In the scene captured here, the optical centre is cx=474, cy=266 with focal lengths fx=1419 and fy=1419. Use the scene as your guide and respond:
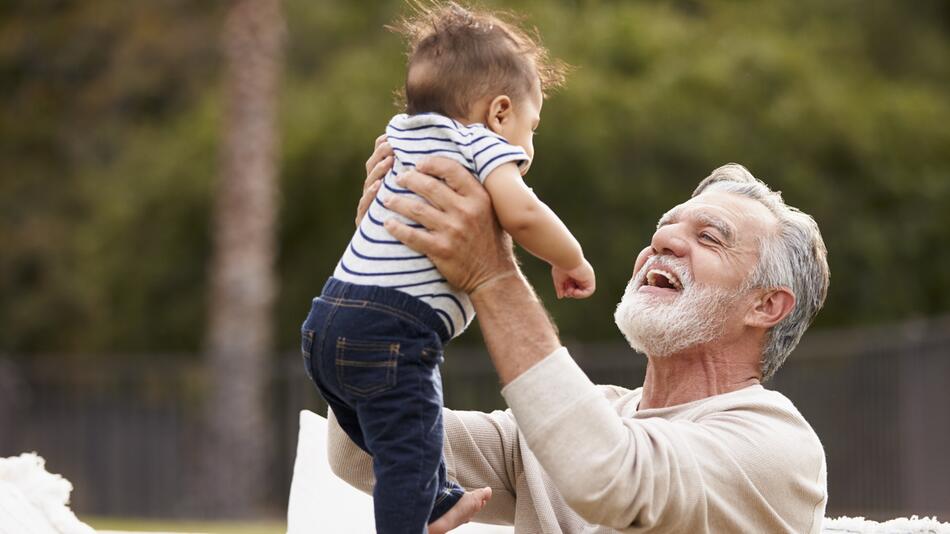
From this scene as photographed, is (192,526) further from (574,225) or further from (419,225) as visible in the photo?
(419,225)

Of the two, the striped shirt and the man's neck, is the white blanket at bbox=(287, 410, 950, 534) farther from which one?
the striped shirt

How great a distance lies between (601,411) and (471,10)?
33.3 inches

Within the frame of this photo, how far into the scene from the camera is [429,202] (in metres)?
2.68

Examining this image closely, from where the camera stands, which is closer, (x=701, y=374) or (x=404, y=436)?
(x=404, y=436)

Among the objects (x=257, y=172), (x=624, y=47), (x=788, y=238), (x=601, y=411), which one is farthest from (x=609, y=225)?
(x=601, y=411)

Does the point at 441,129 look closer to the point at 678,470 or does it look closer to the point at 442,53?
the point at 442,53

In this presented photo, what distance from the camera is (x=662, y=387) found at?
3408 mm

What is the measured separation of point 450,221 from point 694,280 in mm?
883

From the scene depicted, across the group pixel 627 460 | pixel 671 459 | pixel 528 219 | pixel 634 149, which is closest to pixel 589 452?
pixel 627 460

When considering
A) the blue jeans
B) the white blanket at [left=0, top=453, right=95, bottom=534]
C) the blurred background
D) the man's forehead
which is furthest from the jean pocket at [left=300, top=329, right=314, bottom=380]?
the blurred background

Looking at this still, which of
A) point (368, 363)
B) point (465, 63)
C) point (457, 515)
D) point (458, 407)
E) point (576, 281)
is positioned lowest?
point (457, 515)

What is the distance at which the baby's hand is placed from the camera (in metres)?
2.80

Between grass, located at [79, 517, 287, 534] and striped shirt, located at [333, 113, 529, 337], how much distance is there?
24.6 feet

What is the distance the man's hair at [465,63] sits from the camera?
2709 mm
